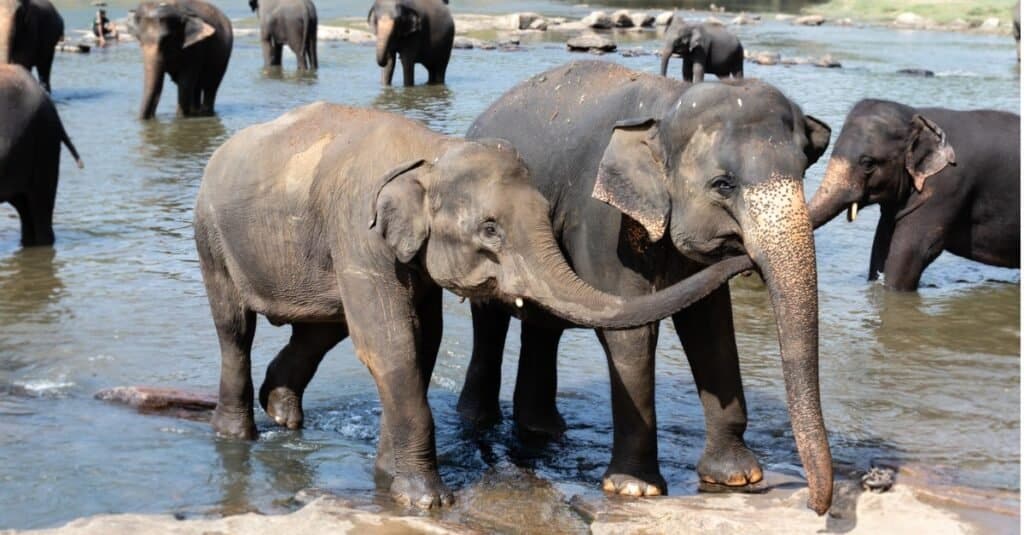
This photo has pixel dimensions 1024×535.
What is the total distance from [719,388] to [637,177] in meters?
0.99

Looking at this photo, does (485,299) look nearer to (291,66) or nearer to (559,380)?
(559,380)

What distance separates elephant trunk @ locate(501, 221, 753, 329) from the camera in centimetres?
478

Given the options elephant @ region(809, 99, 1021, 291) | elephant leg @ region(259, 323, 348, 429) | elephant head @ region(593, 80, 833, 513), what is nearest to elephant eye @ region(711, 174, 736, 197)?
elephant head @ region(593, 80, 833, 513)

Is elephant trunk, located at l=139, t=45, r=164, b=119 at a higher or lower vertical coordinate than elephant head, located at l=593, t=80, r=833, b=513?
lower

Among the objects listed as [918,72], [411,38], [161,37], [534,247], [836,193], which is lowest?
[918,72]

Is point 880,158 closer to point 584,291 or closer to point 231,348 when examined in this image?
point 231,348

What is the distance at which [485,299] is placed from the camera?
17.8 ft

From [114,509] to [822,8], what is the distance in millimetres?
41028

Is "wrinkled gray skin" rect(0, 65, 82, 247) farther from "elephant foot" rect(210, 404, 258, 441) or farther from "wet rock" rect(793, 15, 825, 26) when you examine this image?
"wet rock" rect(793, 15, 825, 26)

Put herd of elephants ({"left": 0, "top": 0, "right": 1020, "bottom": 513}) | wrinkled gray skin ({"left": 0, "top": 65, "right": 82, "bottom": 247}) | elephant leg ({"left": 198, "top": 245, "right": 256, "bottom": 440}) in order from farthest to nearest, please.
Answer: wrinkled gray skin ({"left": 0, "top": 65, "right": 82, "bottom": 247})
elephant leg ({"left": 198, "top": 245, "right": 256, "bottom": 440})
herd of elephants ({"left": 0, "top": 0, "right": 1020, "bottom": 513})

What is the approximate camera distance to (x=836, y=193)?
944 centimetres

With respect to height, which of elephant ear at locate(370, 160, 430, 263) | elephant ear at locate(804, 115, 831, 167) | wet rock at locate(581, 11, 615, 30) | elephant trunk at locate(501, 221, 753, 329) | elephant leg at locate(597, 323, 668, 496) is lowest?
wet rock at locate(581, 11, 615, 30)

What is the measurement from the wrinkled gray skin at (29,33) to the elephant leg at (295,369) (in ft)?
36.0

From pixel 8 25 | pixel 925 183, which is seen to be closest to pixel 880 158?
pixel 925 183
